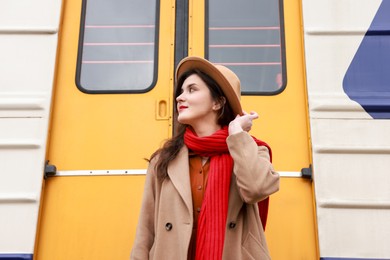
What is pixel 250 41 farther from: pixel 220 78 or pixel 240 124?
pixel 240 124

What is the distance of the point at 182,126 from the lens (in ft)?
6.61

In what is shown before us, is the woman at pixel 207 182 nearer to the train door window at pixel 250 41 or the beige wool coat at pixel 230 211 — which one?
the beige wool coat at pixel 230 211

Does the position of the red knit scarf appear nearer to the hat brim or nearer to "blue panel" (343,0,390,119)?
the hat brim

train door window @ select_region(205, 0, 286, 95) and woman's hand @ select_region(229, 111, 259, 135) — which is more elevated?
train door window @ select_region(205, 0, 286, 95)

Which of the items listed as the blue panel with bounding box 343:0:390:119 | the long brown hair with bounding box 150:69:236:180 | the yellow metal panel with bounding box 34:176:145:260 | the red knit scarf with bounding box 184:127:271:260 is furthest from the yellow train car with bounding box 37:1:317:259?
the red knit scarf with bounding box 184:127:271:260

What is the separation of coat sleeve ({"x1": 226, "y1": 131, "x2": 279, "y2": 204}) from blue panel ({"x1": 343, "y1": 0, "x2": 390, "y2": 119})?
3.35 feet

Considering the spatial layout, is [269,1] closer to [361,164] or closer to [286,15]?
[286,15]

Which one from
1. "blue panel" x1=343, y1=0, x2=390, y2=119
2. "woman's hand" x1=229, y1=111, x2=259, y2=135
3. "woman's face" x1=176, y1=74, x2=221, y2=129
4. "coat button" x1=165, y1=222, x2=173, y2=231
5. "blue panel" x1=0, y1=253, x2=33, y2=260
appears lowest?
"blue panel" x1=0, y1=253, x2=33, y2=260

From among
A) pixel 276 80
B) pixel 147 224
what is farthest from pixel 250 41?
pixel 147 224

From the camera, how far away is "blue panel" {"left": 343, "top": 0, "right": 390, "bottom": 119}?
8.25 ft

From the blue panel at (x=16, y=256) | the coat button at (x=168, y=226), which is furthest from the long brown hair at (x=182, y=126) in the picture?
the blue panel at (x=16, y=256)

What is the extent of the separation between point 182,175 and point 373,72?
53.7 inches

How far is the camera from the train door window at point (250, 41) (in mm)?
2625

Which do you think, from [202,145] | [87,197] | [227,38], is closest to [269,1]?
[227,38]
